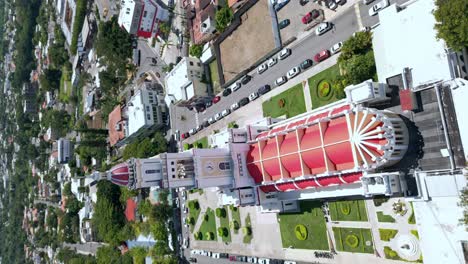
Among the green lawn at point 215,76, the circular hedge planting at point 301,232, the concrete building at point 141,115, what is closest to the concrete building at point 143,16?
the concrete building at point 141,115

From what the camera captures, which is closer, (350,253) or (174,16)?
(350,253)

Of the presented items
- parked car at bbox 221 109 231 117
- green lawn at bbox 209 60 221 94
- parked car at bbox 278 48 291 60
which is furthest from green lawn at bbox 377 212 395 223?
green lawn at bbox 209 60 221 94

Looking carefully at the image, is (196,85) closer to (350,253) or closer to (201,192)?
(201,192)

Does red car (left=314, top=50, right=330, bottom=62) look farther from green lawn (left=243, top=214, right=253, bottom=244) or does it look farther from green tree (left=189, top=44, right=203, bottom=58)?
green lawn (left=243, top=214, right=253, bottom=244)

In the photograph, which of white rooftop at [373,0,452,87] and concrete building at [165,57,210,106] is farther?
concrete building at [165,57,210,106]

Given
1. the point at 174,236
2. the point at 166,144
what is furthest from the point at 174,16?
the point at 174,236

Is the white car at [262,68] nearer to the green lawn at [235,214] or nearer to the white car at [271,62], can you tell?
the white car at [271,62]
